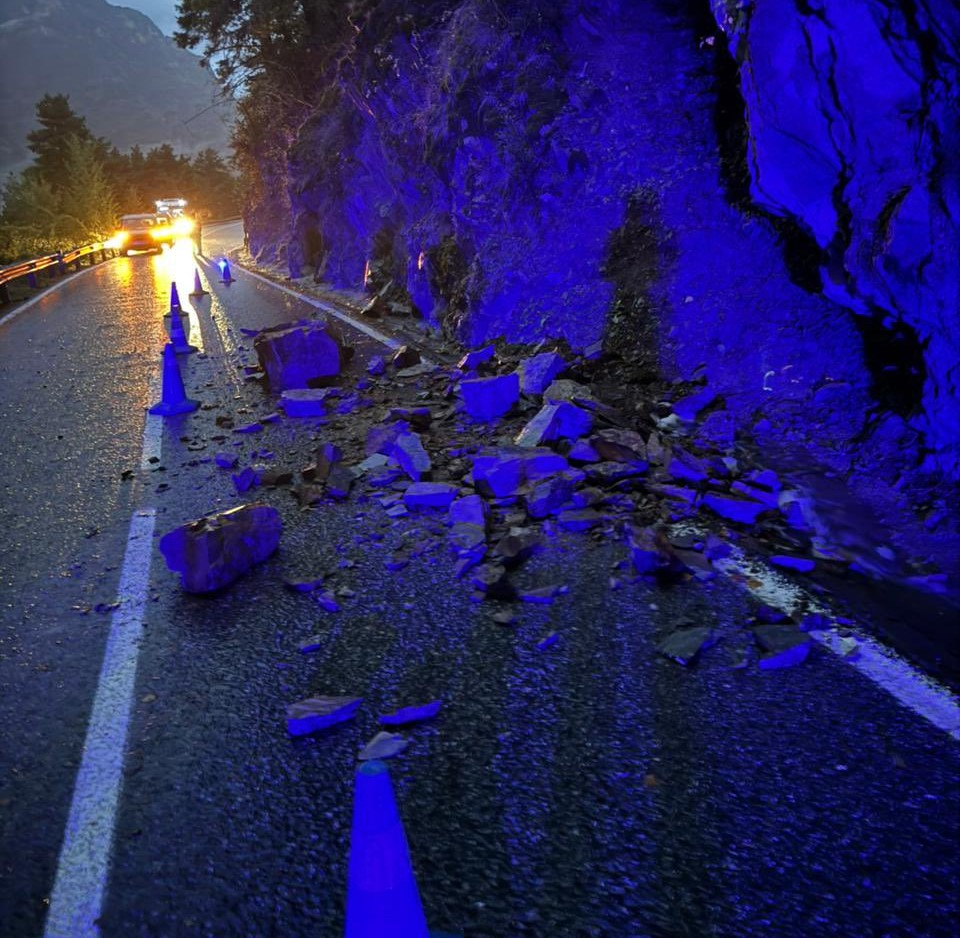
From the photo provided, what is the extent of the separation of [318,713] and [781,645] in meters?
1.90

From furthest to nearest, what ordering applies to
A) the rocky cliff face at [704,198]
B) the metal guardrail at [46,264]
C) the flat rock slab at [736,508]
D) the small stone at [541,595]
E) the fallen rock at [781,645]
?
the metal guardrail at [46,264] < the rocky cliff face at [704,198] < the flat rock slab at [736,508] < the small stone at [541,595] < the fallen rock at [781,645]

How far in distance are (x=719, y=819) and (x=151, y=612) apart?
2.79m

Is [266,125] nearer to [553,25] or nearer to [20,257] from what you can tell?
[20,257]

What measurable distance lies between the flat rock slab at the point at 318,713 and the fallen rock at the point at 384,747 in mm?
182

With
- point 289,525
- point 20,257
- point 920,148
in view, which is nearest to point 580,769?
point 289,525

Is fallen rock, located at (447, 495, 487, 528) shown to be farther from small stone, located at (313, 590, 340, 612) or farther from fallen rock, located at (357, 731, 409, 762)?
fallen rock, located at (357, 731, 409, 762)

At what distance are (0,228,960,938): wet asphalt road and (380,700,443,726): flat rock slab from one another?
0.05m

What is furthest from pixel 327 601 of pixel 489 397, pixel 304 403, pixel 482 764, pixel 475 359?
pixel 475 359

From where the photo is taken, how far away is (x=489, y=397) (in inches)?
247

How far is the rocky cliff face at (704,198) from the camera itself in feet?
15.1

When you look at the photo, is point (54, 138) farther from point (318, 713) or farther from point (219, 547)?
point (318, 713)

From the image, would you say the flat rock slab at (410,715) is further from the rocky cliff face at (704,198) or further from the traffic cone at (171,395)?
the traffic cone at (171,395)

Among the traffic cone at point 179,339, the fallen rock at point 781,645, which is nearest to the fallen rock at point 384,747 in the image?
the fallen rock at point 781,645

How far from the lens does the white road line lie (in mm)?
14470
